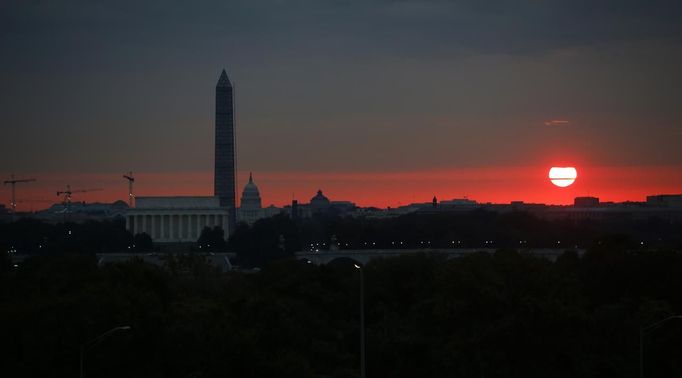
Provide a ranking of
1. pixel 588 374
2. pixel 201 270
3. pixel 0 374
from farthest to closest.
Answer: pixel 201 270, pixel 588 374, pixel 0 374

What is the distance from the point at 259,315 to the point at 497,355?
1223 centimetres

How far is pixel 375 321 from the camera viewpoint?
98.4 metres

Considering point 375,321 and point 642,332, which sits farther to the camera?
point 375,321

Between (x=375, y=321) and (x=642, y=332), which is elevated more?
(x=375, y=321)

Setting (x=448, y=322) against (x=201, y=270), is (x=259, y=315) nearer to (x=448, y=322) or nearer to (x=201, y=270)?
(x=448, y=322)

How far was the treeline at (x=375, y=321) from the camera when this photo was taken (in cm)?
7700

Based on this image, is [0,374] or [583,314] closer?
[0,374]

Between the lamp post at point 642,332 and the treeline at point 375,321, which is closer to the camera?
the treeline at point 375,321

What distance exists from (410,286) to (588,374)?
21185mm

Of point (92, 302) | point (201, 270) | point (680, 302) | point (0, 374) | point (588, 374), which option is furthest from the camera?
point (201, 270)

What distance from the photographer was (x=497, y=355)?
287 feet

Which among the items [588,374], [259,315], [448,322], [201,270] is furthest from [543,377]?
[201,270]

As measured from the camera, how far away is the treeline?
77.0m

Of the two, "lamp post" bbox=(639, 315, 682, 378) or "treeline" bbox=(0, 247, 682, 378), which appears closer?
"treeline" bbox=(0, 247, 682, 378)
